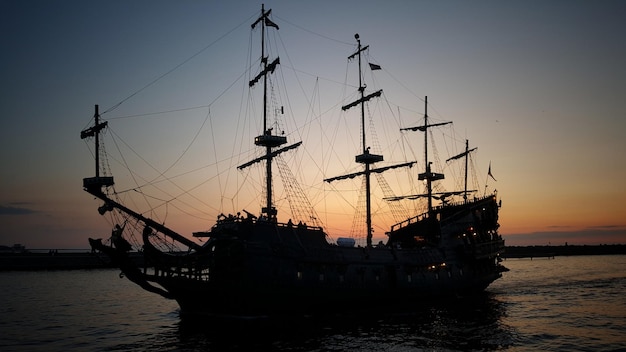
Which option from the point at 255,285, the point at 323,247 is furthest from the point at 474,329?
the point at 255,285

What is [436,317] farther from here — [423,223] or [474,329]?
[423,223]

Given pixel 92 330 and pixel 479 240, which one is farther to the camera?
pixel 479 240

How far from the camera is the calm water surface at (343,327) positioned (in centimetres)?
2219

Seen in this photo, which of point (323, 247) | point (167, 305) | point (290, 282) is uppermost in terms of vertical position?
point (323, 247)

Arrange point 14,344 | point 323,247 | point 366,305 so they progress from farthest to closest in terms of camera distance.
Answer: point 366,305
point 323,247
point 14,344

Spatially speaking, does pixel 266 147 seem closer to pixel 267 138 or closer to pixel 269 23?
pixel 267 138

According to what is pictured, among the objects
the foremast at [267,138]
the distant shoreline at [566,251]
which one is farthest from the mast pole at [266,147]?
the distant shoreline at [566,251]

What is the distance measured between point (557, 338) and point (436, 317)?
25.9 feet

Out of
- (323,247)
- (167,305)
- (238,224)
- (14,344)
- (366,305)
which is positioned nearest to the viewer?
(14,344)

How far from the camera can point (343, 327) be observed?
26234 mm

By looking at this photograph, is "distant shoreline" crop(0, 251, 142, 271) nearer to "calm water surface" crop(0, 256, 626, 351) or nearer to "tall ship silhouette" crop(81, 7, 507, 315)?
"calm water surface" crop(0, 256, 626, 351)

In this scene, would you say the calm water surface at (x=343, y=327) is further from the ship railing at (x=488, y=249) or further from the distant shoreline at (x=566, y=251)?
the distant shoreline at (x=566, y=251)

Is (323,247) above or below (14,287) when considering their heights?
above

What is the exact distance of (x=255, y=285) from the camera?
2592cm
